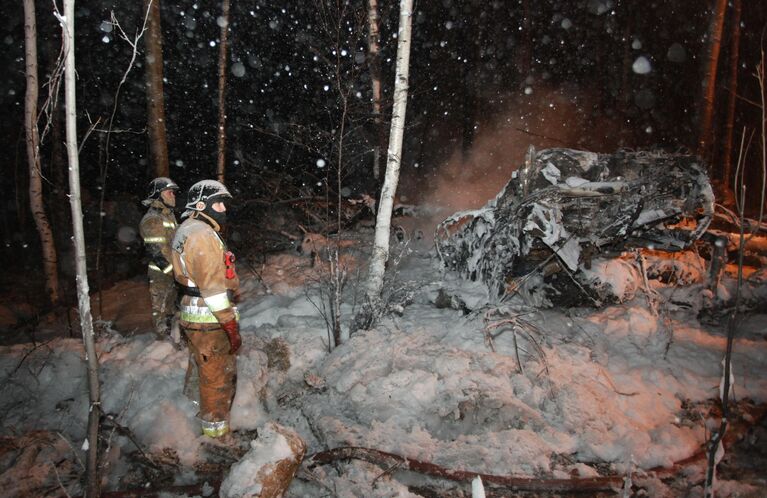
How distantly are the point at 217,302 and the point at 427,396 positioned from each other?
211 centimetres

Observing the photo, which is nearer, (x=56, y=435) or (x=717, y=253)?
(x=56, y=435)

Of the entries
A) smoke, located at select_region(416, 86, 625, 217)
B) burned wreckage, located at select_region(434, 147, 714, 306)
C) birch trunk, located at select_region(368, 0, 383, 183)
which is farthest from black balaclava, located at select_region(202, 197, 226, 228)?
smoke, located at select_region(416, 86, 625, 217)

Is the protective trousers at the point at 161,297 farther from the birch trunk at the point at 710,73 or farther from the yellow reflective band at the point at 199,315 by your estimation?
the birch trunk at the point at 710,73

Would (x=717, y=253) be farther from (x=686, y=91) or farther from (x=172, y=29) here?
(x=686, y=91)

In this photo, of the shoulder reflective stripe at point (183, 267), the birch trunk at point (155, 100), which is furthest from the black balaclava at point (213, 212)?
the birch trunk at point (155, 100)

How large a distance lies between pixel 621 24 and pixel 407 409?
71.3 feet

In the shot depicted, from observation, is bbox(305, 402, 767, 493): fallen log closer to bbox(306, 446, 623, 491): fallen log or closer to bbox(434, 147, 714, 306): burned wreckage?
bbox(306, 446, 623, 491): fallen log

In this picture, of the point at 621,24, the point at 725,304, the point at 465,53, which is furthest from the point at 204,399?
the point at 621,24

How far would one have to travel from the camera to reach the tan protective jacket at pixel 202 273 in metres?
3.27

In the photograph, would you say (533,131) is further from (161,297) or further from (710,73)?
(161,297)

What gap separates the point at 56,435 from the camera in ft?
11.1

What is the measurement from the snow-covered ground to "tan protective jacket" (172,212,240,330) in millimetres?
976

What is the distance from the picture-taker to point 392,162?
→ 524 cm

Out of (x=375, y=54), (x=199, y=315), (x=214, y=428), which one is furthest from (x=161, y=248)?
(x=375, y=54)
